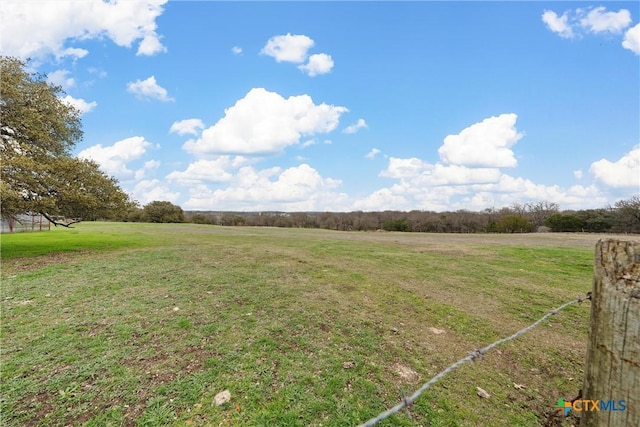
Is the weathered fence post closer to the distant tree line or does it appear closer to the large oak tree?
the large oak tree

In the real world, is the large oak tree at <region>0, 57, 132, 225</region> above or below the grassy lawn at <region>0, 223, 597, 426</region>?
above

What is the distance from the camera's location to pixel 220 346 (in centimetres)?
382

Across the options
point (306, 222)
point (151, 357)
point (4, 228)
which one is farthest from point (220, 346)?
point (306, 222)

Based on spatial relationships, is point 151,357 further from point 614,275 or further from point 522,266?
point 522,266

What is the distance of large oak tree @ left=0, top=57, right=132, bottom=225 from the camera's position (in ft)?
30.5

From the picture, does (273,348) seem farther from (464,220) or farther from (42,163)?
(464,220)

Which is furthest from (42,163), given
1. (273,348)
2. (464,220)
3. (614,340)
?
(464,220)

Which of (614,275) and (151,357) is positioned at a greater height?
(614,275)

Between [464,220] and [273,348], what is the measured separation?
54.3m

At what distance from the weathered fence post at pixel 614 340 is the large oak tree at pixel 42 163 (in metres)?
12.5

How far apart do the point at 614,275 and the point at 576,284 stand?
9.30 metres

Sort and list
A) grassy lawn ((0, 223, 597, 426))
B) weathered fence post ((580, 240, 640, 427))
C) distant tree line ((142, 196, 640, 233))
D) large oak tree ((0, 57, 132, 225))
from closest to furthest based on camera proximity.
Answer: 1. weathered fence post ((580, 240, 640, 427))
2. grassy lawn ((0, 223, 597, 426))
3. large oak tree ((0, 57, 132, 225))
4. distant tree line ((142, 196, 640, 233))

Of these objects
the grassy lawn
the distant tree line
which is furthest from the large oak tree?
the distant tree line

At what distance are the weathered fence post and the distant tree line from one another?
139 feet
